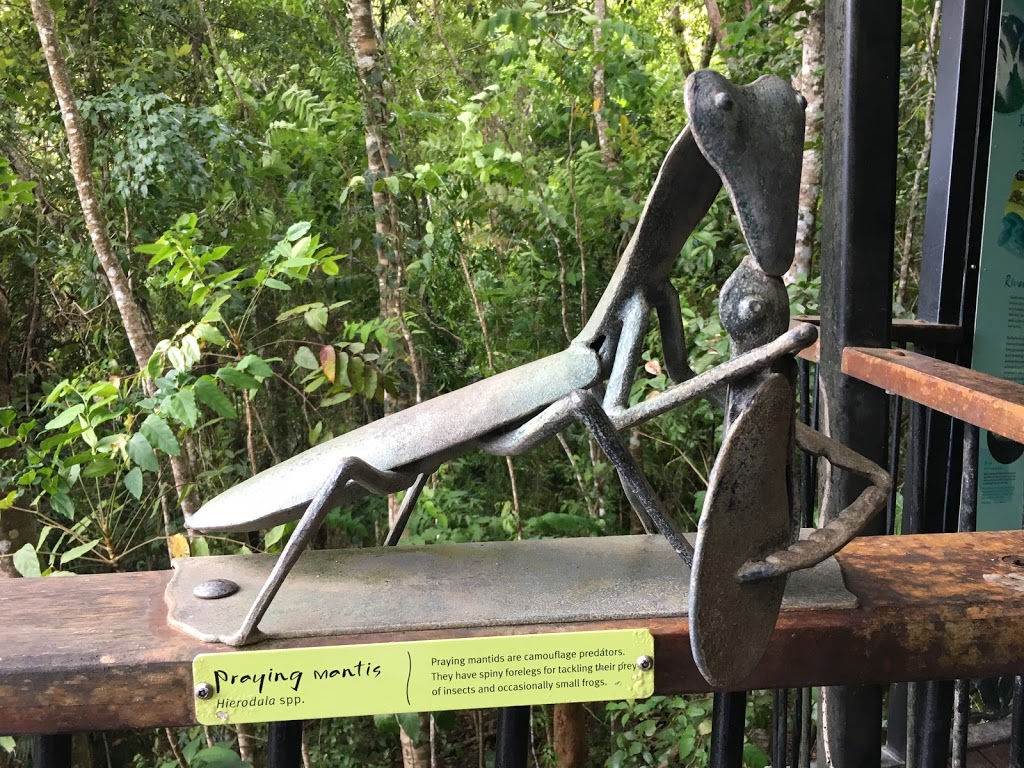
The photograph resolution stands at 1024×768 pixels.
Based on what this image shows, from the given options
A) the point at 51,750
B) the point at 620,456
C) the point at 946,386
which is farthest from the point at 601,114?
the point at 51,750

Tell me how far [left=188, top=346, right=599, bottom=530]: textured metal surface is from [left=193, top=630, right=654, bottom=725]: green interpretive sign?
0.20m

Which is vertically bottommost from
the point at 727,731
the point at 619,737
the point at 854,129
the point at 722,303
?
the point at 619,737

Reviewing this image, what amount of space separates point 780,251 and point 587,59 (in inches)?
98.7

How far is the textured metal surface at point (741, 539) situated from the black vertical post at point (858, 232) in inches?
29.7

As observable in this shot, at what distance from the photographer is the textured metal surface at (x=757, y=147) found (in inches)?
31.3

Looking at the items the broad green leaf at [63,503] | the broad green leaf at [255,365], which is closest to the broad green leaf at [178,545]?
the broad green leaf at [63,503]

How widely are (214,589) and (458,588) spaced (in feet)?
1.05

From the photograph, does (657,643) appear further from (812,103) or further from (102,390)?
(812,103)

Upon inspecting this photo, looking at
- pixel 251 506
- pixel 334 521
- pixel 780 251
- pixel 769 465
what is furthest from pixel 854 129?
pixel 334 521

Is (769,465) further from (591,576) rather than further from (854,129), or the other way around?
(854,129)

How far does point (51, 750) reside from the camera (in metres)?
0.94

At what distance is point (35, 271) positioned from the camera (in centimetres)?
323

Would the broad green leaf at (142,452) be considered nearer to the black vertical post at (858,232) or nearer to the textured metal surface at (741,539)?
the textured metal surface at (741,539)

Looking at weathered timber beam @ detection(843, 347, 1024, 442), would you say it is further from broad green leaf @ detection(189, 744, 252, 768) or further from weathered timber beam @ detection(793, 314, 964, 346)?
broad green leaf @ detection(189, 744, 252, 768)
